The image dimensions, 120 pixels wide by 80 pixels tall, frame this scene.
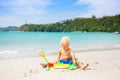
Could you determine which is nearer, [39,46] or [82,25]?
[39,46]

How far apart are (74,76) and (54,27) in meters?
81.7

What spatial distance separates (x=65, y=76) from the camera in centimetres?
480

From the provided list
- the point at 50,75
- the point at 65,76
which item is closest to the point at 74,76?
the point at 65,76

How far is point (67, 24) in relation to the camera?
93438 millimetres

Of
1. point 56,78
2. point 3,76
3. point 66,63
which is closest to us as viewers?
point 56,78

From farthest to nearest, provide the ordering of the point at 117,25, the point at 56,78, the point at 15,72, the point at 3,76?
the point at 117,25 → the point at 15,72 → the point at 3,76 → the point at 56,78

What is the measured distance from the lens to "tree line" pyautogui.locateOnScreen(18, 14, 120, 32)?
275 feet

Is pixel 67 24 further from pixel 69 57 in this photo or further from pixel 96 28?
pixel 69 57

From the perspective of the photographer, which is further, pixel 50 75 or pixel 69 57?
pixel 69 57

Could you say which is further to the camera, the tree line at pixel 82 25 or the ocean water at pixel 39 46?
the tree line at pixel 82 25

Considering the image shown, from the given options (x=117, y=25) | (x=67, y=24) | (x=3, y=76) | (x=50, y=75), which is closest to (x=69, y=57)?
(x=50, y=75)

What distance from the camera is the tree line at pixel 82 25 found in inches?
3295

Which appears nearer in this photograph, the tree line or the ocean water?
the ocean water

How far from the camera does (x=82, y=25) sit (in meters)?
92.4
